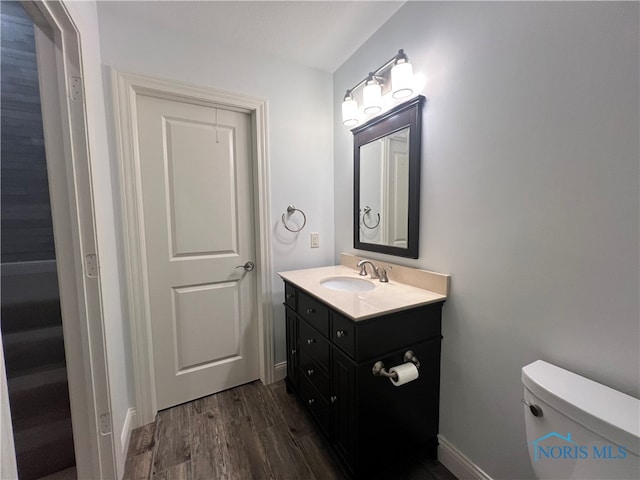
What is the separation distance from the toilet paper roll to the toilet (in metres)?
0.37

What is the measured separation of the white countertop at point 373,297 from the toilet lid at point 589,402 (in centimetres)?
45

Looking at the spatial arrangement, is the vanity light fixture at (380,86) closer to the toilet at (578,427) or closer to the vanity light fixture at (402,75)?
the vanity light fixture at (402,75)

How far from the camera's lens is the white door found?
1604 millimetres

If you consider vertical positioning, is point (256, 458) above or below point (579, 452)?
below

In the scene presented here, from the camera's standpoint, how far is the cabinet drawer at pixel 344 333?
3.63ft

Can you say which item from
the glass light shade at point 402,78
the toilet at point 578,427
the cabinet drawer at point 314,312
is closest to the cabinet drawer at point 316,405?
the cabinet drawer at point 314,312

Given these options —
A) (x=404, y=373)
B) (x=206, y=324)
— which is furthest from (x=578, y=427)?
(x=206, y=324)

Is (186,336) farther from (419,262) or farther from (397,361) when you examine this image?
(419,262)

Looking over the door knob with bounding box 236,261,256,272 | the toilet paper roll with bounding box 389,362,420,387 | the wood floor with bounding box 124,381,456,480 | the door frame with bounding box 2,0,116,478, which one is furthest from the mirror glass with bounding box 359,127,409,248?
the door frame with bounding box 2,0,116,478

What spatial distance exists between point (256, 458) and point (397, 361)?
0.91m

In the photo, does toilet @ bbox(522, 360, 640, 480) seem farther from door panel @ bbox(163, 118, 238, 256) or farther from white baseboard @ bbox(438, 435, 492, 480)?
door panel @ bbox(163, 118, 238, 256)

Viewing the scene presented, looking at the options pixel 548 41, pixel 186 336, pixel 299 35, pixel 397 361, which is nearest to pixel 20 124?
pixel 186 336

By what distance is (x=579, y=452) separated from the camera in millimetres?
709

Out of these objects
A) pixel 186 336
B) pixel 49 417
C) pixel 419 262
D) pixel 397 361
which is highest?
pixel 419 262
